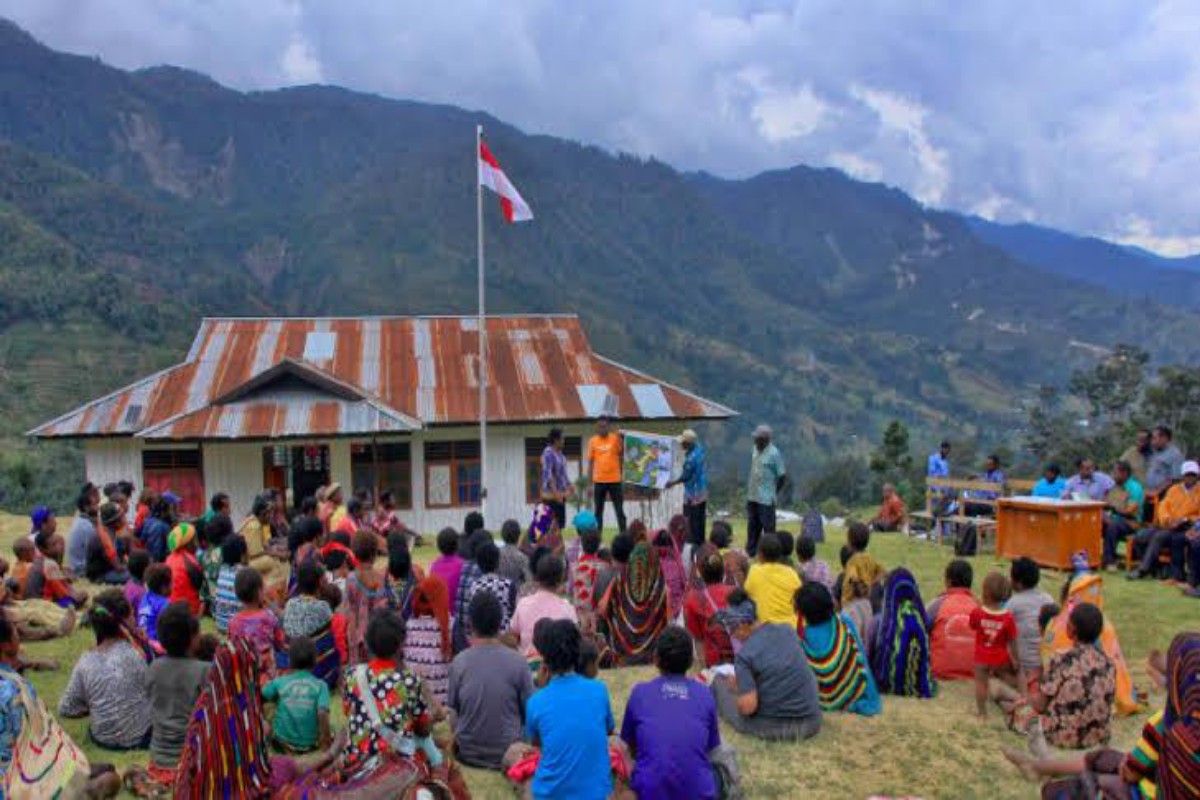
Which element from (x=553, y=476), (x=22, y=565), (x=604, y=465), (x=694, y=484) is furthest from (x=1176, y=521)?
(x=22, y=565)

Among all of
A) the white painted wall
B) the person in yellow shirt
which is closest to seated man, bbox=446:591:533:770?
the person in yellow shirt

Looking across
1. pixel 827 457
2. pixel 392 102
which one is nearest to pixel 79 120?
pixel 392 102

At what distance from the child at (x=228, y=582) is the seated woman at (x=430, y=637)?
2.20 metres

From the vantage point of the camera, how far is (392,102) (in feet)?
564

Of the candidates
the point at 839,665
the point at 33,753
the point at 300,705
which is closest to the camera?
the point at 33,753

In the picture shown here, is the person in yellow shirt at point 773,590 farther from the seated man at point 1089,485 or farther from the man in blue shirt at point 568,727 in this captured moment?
the seated man at point 1089,485

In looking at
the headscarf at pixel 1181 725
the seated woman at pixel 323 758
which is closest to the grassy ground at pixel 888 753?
the seated woman at pixel 323 758

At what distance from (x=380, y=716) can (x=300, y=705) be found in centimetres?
127

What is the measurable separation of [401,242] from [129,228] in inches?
1027

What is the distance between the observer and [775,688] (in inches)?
254

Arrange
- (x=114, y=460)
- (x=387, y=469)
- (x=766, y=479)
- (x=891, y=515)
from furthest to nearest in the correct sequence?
1. (x=387, y=469)
2. (x=114, y=460)
3. (x=891, y=515)
4. (x=766, y=479)

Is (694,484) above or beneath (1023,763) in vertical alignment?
above

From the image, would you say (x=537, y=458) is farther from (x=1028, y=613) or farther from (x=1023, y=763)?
(x=1023, y=763)

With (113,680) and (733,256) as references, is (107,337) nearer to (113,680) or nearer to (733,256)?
(113,680)
